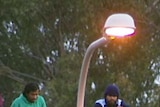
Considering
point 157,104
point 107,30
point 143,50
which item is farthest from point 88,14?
point 107,30

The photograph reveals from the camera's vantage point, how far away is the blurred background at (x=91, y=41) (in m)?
14.7

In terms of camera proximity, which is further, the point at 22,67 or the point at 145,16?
the point at 22,67

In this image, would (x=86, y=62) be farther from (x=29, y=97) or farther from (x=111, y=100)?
(x=29, y=97)

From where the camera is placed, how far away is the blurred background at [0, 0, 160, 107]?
14.7 metres

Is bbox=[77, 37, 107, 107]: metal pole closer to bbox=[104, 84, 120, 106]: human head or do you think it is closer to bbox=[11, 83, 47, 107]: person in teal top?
bbox=[104, 84, 120, 106]: human head

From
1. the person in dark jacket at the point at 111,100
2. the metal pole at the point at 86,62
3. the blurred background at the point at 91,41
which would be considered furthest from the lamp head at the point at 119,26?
the blurred background at the point at 91,41

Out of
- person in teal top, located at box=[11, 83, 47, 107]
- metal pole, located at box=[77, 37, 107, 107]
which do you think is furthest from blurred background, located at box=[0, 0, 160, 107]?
metal pole, located at box=[77, 37, 107, 107]

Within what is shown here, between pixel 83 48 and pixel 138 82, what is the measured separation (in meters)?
1.83

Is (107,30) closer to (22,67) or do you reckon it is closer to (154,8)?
(154,8)

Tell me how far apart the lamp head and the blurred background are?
30.1 ft

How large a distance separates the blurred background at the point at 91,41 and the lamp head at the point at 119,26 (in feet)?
30.1

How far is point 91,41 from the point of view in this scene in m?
15.3

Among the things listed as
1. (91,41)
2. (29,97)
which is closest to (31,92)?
(29,97)

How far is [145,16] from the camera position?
15234mm
